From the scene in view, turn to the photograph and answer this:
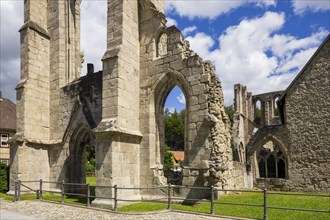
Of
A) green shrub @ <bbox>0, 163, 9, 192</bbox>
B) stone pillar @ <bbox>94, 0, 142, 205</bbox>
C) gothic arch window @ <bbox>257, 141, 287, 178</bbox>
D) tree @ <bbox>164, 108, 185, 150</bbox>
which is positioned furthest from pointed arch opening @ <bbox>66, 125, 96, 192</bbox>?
tree @ <bbox>164, 108, 185, 150</bbox>

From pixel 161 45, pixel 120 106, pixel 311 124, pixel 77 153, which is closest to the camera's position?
pixel 120 106

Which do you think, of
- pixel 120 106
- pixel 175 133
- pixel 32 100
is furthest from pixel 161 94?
pixel 175 133

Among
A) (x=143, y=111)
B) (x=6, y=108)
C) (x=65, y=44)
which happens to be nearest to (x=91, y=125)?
(x=143, y=111)

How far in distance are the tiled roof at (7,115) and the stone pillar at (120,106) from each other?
2167 centimetres

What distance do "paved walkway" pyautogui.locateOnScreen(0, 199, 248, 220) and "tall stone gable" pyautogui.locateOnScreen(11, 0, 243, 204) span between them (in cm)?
133

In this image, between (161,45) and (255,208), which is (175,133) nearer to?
(161,45)

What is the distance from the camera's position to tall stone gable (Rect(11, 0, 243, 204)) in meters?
11.3

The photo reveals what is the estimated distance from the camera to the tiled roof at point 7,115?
97.3 ft

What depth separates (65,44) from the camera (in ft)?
54.2

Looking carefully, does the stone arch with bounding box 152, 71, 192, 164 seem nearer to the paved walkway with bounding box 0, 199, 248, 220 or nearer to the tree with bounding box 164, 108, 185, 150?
the paved walkway with bounding box 0, 199, 248, 220

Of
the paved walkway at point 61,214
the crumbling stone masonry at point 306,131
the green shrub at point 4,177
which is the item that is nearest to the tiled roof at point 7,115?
the green shrub at point 4,177

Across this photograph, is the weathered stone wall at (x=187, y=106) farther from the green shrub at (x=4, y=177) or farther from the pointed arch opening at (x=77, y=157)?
the green shrub at (x=4, y=177)

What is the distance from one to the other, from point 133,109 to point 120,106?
1.12 metres

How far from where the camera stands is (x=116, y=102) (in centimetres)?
1150
